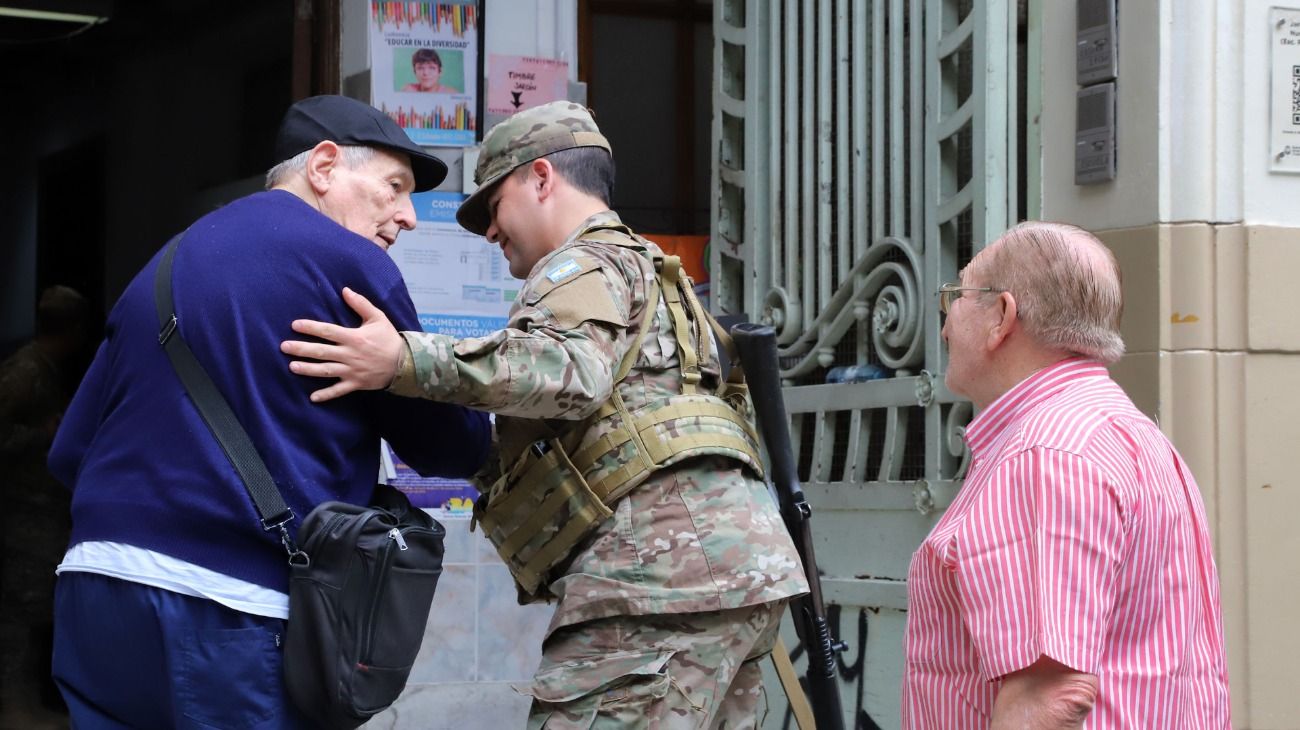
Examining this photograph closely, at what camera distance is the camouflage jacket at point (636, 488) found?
8.54 feet

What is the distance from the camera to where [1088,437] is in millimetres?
2035

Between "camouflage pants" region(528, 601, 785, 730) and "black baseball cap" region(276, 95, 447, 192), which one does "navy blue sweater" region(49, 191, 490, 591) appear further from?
"camouflage pants" region(528, 601, 785, 730)

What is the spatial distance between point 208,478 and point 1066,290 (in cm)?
123

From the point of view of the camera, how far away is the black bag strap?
227cm

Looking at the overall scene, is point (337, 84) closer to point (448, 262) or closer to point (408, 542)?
point (448, 262)

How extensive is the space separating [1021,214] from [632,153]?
2367 millimetres

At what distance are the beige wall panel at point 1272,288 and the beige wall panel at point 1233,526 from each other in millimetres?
91

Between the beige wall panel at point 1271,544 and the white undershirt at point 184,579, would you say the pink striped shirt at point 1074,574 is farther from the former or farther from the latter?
the beige wall panel at point 1271,544

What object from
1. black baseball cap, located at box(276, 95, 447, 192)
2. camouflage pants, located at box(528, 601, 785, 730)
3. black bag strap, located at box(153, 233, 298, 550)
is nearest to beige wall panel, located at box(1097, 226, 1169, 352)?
camouflage pants, located at box(528, 601, 785, 730)

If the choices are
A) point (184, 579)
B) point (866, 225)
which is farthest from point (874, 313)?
point (184, 579)

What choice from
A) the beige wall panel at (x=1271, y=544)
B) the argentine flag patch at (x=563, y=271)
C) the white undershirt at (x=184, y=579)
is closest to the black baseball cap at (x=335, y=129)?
the argentine flag patch at (x=563, y=271)

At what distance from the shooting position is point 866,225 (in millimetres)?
4559

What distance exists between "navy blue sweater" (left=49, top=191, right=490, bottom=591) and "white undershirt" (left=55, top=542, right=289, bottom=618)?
0.01 metres

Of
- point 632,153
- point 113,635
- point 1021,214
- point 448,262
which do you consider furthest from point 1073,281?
point 632,153
